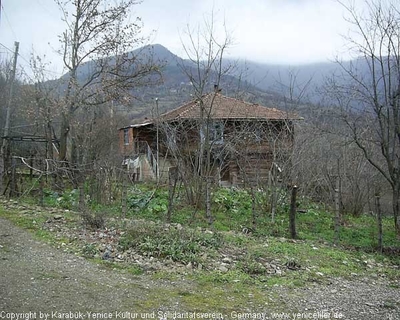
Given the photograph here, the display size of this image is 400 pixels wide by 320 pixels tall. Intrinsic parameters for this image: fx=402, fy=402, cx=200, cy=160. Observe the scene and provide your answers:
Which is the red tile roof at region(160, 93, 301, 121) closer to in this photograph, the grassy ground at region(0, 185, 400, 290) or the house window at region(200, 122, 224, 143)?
the house window at region(200, 122, 224, 143)

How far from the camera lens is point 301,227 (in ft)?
32.8

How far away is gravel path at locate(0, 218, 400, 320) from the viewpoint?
3.86 metres

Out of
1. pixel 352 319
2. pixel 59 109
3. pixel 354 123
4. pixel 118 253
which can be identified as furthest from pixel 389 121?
pixel 59 109

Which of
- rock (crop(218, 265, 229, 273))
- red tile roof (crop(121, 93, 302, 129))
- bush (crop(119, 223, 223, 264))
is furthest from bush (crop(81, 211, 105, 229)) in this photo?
red tile roof (crop(121, 93, 302, 129))

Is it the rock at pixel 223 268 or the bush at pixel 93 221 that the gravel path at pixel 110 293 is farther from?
the bush at pixel 93 221

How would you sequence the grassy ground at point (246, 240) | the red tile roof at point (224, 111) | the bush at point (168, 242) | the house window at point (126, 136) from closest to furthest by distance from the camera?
the grassy ground at point (246, 240), the bush at point (168, 242), the red tile roof at point (224, 111), the house window at point (126, 136)

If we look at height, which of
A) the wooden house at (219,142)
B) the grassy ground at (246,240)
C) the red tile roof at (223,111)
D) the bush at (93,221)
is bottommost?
the grassy ground at (246,240)

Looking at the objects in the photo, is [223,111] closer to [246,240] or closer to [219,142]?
[219,142]

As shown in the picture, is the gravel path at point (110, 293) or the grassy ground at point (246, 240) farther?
the grassy ground at point (246, 240)

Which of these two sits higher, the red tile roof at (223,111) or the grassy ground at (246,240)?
the red tile roof at (223,111)

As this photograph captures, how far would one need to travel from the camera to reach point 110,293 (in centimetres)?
429

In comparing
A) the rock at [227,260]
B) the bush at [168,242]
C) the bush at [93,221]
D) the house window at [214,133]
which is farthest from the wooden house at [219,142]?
the rock at [227,260]

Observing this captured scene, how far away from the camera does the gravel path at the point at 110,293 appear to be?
3.86 meters

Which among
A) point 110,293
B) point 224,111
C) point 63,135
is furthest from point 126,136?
point 110,293
